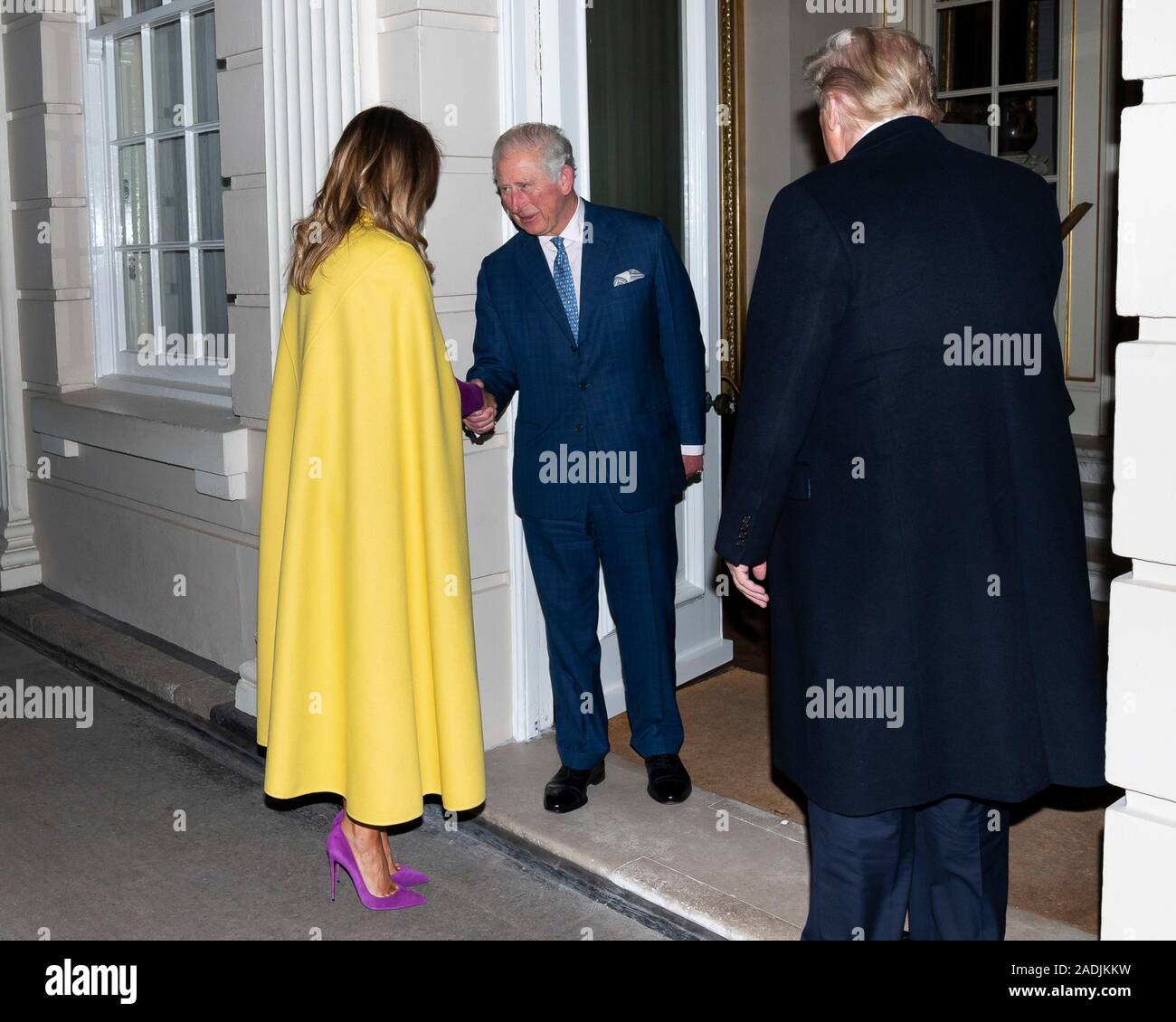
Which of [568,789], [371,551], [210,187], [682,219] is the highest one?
[210,187]

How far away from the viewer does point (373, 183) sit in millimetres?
2945

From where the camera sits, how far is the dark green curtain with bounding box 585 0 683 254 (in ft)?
13.6

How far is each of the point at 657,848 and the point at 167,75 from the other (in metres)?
3.73

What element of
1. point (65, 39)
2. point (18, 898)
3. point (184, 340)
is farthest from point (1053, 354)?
point (65, 39)

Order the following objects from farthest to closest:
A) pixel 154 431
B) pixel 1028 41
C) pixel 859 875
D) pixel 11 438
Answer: pixel 1028 41 → pixel 11 438 → pixel 154 431 → pixel 859 875

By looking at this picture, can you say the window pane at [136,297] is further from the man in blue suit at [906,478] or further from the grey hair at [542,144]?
the man in blue suit at [906,478]

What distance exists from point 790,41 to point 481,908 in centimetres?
534

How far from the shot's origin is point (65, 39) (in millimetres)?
5660

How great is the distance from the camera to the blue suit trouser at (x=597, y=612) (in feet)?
11.9

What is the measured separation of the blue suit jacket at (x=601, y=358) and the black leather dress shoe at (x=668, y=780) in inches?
29.2

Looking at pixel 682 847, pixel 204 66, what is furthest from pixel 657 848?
pixel 204 66

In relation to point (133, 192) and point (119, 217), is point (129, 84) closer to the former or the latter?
point (133, 192)

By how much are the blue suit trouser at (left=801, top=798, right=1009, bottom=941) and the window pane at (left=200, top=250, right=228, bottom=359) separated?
11.4 feet

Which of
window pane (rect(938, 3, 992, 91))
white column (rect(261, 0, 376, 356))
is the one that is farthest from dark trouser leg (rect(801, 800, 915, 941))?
window pane (rect(938, 3, 992, 91))
